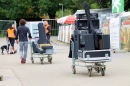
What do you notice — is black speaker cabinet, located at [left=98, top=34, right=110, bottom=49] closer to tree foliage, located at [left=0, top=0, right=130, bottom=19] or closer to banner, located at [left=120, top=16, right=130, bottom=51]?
banner, located at [left=120, top=16, right=130, bottom=51]

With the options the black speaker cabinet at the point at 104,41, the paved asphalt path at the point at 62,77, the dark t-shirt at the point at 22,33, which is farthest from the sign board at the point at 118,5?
the black speaker cabinet at the point at 104,41

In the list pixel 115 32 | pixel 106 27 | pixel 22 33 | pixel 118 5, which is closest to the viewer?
pixel 22 33

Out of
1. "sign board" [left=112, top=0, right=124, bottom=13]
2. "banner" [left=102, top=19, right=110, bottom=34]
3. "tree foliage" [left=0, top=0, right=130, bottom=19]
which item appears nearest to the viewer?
"banner" [left=102, top=19, right=110, bottom=34]

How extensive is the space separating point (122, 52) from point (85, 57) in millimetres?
10985

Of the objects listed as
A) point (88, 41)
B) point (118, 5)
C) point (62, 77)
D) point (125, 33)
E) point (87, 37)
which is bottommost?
point (62, 77)

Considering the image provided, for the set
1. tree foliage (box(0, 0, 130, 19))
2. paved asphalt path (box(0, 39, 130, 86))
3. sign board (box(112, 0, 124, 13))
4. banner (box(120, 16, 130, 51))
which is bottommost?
paved asphalt path (box(0, 39, 130, 86))

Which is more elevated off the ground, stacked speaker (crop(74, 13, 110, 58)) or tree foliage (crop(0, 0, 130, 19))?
tree foliage (crop(0, 0, 130, 19))

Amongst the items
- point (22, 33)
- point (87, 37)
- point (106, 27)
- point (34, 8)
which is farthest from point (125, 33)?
point (34, 8)

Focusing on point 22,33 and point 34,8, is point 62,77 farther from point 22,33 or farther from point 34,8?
point 34,8

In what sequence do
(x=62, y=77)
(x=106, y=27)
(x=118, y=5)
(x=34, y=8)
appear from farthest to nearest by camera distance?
(x=34, y=8)
(x=118, y=5)
(x=106, y=27)
(x=62, y=77)

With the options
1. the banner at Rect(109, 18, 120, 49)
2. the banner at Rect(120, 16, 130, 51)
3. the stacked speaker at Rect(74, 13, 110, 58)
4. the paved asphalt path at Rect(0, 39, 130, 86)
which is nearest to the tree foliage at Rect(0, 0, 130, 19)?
the banner at Rect(109, 18, 120, 49)

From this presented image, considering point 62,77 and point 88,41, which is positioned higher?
point 88,41

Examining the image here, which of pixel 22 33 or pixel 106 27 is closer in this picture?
pixel 22 33

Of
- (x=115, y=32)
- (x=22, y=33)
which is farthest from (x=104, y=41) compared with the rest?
(x=115, y=32)
